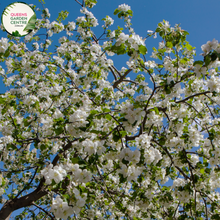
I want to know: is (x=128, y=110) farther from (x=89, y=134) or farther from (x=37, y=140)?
(x=37, y=140)

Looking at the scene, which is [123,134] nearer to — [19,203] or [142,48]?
[142,48]

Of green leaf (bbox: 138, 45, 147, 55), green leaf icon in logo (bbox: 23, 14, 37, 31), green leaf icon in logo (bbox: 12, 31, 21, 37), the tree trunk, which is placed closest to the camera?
green leaf (bbox: 138, 45, 147, 55)

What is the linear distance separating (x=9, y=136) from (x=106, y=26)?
4.71m

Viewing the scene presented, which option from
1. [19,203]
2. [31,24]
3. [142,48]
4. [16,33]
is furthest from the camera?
[31,24]

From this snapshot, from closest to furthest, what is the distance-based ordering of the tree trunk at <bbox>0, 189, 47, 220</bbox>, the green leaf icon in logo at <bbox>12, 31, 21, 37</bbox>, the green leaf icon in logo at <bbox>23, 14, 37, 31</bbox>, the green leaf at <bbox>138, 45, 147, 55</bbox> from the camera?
the green leaf at <bbox>138, 45, 147, 55</bbox> < the tree trunk at <bbox>0, 189, 47, 220</bbox> < the green leaf icon in logo at <bbox>12, 31, 21, 37</bbox> < the green leaf icon in logo at <bbox>23, 14, 37, 31</bbox>

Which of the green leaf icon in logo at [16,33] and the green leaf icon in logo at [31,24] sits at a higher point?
the green leaf icon in logo at [31,24]

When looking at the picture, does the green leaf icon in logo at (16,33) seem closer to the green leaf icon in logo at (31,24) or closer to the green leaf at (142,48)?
the green leaf icon in logo at (31,24)

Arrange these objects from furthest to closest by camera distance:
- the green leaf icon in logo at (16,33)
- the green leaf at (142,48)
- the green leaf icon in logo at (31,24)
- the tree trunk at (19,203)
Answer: the green leaf icon in logo at (31,24)
the green leaf icon in logo at (16,33)
the tree trunk at (19,203)
the green leaf at (142,48)

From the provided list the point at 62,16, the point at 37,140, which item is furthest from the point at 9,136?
the point at 62,16

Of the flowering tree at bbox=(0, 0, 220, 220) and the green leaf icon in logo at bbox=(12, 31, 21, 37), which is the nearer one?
the flowering tree at bbox=(0, 0, 220, 220)

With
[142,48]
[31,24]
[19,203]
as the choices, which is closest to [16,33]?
[31,24]

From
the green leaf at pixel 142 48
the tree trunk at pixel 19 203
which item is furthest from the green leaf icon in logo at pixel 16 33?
the green leaf at pixel 142 48

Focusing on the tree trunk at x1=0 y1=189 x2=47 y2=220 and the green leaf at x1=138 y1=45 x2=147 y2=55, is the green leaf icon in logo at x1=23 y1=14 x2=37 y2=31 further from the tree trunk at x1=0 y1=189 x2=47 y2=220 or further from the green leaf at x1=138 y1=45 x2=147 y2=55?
the green leaf at x1=138 y1=45 x2=147 y2=55

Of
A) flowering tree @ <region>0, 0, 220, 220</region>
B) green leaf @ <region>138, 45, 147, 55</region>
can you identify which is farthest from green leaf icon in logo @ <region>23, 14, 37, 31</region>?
green leaf @ <region>138, 45, 147, 55</region>
